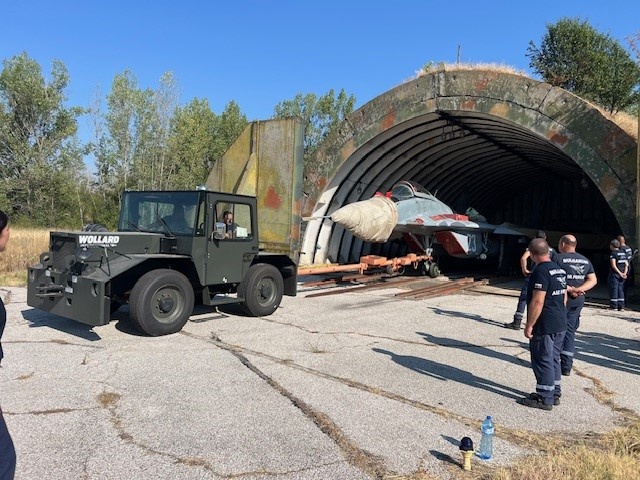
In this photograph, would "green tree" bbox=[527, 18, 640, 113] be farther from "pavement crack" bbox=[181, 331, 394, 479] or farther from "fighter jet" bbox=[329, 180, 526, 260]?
"pavement crack" bbox=[181, 331, 394, 479]

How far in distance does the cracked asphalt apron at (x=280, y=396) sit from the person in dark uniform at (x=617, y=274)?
257 cm

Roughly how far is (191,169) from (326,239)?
25306mm

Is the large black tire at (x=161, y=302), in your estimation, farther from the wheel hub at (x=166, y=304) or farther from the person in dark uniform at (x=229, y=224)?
the person in dark uniform at (x=229, y=224)

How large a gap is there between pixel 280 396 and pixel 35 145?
1261 inches

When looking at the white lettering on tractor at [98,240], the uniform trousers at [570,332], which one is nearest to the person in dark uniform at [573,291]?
the uniform trousers at [570,332]

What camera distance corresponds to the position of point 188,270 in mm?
7547

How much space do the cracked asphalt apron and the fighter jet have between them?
14.7 feet

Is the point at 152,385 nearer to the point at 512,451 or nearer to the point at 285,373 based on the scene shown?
the point at 285,373

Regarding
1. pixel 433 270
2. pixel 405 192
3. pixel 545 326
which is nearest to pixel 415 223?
pixel 405 192

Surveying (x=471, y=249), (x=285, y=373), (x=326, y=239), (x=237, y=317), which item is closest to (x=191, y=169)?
(x=326, y=239)

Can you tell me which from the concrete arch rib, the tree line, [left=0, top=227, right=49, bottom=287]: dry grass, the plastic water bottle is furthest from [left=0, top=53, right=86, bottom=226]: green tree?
the plastic water bottle

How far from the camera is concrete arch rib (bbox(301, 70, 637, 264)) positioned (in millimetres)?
11172

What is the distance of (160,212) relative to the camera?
777 centimetres

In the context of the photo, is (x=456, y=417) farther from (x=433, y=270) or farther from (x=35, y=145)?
(x=35, y=145)
